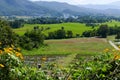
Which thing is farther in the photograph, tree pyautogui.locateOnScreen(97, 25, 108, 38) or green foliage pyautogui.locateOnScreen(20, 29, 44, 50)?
tree pyautogui.locateOnScreen(97, 25, 108, 38)

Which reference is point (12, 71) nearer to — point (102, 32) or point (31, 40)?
point (31, 40)

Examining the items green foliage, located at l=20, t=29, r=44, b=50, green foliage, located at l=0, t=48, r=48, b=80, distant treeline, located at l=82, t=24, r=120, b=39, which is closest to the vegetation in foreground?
green foliage, located at l=0, t=48, r=48, b=80

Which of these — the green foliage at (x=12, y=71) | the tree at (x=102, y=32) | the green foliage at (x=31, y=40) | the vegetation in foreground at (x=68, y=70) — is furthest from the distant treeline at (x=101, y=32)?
the green foliage at (x=12, y=71)

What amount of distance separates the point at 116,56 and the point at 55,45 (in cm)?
6208

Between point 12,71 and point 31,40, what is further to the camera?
point 31,40

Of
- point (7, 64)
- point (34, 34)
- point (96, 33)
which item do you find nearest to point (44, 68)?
point (7, 64)

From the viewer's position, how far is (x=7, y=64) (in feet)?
20.2

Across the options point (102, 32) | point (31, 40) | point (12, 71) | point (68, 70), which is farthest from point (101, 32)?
point (12, 71)

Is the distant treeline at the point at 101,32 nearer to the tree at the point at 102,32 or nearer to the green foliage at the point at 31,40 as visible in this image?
the tree at the point at 102,32

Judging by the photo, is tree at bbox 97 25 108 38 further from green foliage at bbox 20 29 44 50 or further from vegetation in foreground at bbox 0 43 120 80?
vegetation in foreground at bbox 0 43 120 80

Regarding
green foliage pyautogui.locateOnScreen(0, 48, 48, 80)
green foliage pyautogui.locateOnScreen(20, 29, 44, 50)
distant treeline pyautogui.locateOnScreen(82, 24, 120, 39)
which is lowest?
distant treeline pyautogui.locateOnScreen(82, 24, 120, 39)

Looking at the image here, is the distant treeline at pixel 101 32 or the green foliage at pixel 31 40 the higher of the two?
the green foliage at pixel 31 40

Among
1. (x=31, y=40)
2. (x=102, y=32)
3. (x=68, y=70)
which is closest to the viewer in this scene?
(x=68, y=70)

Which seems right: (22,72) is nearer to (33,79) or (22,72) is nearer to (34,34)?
(33,79)
